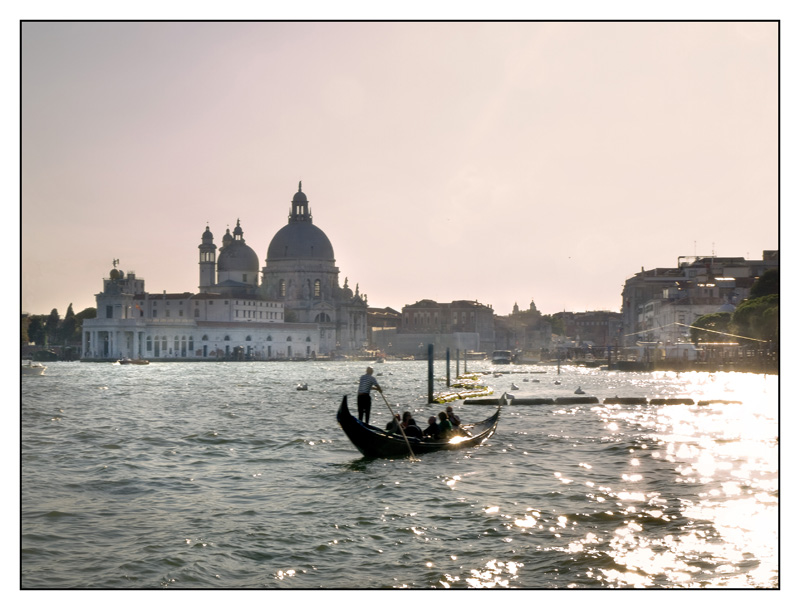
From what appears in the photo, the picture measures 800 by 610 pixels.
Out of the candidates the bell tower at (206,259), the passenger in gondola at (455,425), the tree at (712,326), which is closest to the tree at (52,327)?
the bell tower at (206,259)

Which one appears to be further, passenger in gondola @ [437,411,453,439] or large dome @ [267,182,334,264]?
large dome @ [267,182,334,264]

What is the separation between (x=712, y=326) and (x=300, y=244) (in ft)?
248

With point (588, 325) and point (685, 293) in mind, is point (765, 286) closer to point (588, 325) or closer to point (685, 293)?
point (685, 293)

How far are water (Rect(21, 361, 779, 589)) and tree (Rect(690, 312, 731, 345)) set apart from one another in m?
41.8

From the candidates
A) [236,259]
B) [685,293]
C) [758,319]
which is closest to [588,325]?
[236,259]

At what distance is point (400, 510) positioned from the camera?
1203 cm

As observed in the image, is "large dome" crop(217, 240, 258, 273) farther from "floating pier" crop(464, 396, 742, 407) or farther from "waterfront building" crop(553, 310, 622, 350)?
"floating pier" crop(464, 396, 742, 407)

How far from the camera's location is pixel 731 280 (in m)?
74.4

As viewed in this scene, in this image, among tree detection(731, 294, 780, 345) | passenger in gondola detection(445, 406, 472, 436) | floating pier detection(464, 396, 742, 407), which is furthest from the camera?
tree detection(731, 294, 780, 345)

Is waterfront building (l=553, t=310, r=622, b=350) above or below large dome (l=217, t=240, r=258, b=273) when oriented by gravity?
below

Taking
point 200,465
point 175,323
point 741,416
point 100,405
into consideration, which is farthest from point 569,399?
point 175,323

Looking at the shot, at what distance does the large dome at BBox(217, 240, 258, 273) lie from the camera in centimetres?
13212

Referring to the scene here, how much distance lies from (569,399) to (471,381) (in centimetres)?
1981

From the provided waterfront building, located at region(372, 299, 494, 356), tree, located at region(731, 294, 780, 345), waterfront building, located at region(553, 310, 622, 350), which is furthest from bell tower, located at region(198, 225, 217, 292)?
tree, located at region(731, 294, 780, 345)
